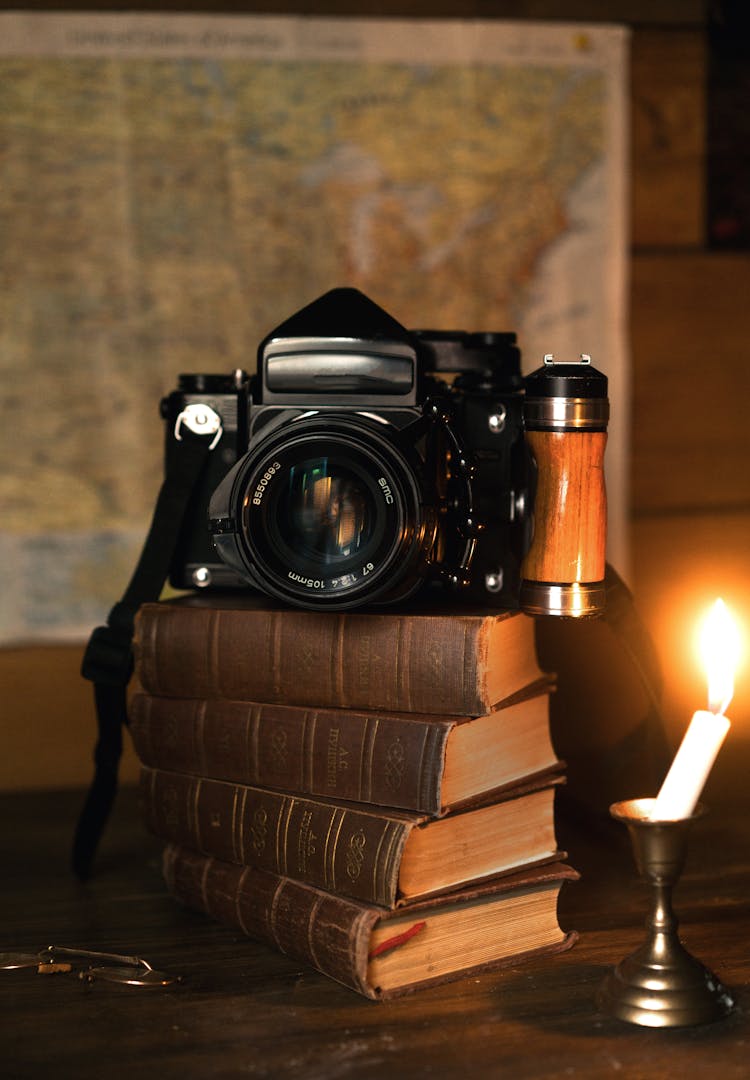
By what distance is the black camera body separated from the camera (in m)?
0.85

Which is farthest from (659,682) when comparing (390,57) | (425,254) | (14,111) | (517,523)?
(14,111)

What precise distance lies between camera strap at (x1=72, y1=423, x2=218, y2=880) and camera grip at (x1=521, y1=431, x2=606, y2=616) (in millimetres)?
294

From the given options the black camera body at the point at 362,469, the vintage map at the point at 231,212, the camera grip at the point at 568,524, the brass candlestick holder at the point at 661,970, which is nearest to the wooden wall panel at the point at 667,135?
the vintage map at the point at 231,212

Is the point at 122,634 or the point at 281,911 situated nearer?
the point at 281,911

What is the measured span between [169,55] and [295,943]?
896 mm

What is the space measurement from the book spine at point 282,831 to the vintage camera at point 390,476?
6.1 inches

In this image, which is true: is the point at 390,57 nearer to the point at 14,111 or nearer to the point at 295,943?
the point at 14,111

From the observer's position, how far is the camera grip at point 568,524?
0.89 metres

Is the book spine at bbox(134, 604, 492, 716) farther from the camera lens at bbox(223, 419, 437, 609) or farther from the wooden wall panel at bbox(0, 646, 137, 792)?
the wooden wall panel at bbox(0, 646, 137, 792)

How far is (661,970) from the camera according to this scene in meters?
0.76

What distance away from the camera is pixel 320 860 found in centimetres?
86

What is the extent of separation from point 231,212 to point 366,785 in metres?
0.69

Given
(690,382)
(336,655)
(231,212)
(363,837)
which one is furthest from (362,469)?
(690,382)

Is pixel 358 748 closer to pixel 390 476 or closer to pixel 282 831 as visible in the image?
pixel 282 831
